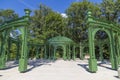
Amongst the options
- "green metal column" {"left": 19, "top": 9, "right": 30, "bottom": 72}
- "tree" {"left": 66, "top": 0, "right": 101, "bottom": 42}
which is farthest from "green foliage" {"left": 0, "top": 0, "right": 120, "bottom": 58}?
"green metal column" {"left": 19, "top": 9, "right": 30, "bottom": 72}

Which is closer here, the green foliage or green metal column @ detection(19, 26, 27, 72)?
green metal column @ detection(19, 26, 27, 72)

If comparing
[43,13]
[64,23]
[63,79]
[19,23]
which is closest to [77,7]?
[64,23]

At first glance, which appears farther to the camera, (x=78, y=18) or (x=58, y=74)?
(x=78, y=18)

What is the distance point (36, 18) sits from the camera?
43219mm

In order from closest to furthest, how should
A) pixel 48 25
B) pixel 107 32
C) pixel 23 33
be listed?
pixel 23 33
pixel 107 32
pixel 48 25

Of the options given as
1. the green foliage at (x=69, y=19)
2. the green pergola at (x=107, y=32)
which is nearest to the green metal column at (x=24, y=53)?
the green pergola at (x=107, y=32)

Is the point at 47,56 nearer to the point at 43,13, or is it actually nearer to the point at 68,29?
Answer: the point at 68,29

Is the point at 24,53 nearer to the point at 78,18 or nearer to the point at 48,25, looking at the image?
the point at 78,18

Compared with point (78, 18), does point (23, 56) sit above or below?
below

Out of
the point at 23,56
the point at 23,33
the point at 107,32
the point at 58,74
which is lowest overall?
the point at 58,74

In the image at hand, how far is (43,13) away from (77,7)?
11.9 m

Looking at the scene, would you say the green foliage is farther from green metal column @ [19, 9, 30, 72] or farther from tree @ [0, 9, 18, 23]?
green metal column @ [19, 9, 30, 72]

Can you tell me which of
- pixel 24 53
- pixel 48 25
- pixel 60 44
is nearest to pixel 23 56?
pixel 24 53

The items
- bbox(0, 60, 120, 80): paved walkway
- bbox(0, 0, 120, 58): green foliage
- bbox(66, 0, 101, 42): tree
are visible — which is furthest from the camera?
bbox(66, 0, 101, 42): tree
